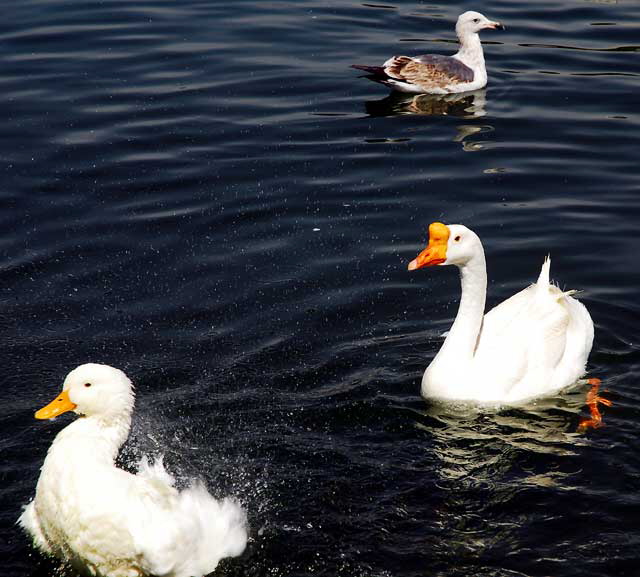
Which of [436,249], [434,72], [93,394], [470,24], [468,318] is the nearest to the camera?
[93,394]

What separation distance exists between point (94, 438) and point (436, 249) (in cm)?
320

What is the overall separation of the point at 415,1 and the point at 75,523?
15.4m

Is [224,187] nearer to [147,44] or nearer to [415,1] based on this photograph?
[147,44]

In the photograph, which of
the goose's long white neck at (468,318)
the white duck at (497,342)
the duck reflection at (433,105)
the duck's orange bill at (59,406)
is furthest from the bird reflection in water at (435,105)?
the duck's orange bill at (59,406)

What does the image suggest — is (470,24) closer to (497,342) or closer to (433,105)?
(433,105)

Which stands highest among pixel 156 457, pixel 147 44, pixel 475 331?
pixel 147 44

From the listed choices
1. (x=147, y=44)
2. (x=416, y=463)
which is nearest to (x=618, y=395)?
(x=416, y=463)

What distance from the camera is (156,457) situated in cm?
784

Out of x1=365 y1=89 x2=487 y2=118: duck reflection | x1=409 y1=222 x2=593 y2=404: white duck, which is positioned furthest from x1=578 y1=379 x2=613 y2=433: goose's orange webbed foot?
x1=365 y1=89 x2=487 y2=118: duck reflection

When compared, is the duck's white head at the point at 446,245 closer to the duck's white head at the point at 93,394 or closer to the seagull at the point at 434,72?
the duck's white head at the point at 93,394

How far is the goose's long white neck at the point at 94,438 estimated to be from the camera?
6480 mm

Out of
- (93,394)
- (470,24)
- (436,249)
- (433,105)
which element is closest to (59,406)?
(93,394)

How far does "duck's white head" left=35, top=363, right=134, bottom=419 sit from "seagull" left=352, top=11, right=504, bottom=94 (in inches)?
379

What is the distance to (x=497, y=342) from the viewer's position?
8.75 m
